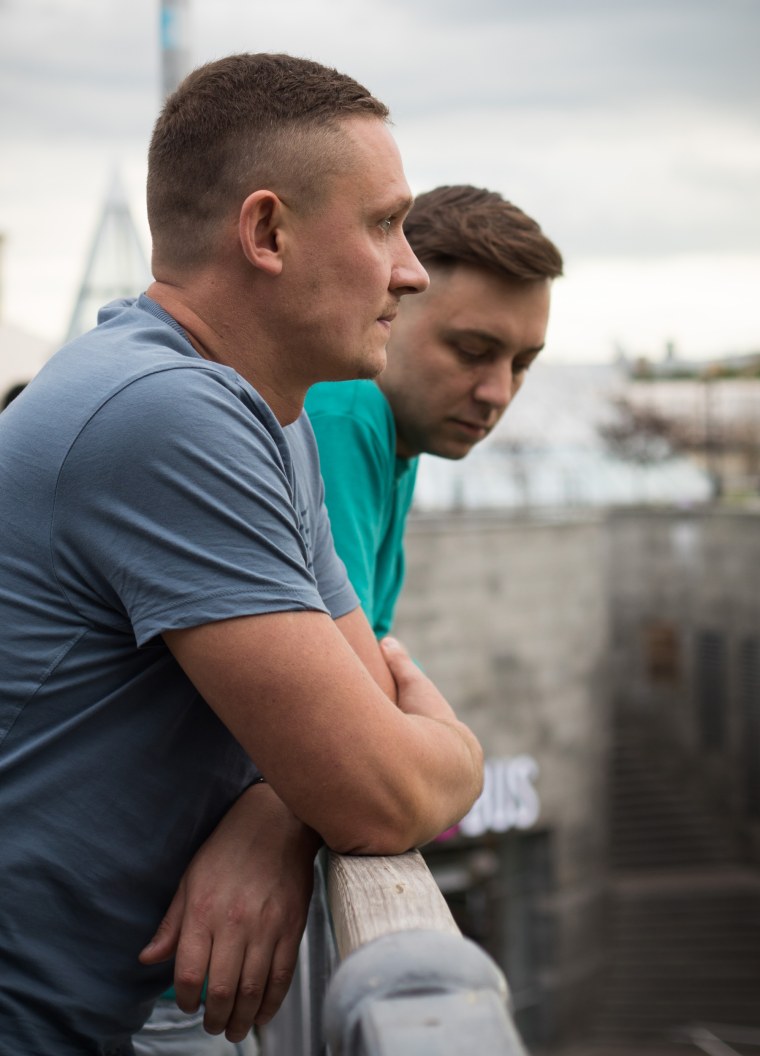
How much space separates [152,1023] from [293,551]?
1.09 m

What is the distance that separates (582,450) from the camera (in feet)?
105

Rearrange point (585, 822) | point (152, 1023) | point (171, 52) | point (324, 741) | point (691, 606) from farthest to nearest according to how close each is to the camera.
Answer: point (691, 606) → point (585, 822) → point (171, 52) → point (152, 1023) → point (324, 741)

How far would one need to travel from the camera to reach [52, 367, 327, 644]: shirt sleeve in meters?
1.35

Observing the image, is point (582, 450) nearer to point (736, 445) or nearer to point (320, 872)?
point (736, 445)

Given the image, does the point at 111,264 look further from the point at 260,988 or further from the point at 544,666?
the point at 260,988

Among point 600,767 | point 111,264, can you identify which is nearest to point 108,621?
point 111,264

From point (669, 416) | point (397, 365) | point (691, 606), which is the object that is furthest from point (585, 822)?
point (669, 416)

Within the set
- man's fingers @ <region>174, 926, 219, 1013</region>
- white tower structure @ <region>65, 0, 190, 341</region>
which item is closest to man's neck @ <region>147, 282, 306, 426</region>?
man's fingers @ <region>174, 926, 219, 1013</region>

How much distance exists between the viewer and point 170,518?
4.48ft

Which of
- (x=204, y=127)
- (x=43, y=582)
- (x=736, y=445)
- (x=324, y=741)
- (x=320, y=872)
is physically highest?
(x=204, y=127)

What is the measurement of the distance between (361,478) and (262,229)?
68 cm

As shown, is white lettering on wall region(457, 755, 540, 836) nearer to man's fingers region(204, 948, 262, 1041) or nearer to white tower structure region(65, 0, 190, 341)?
white tower structure region(65, 0, 190, 341)

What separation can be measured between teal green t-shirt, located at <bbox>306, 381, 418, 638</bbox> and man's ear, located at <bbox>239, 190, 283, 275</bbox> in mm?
621

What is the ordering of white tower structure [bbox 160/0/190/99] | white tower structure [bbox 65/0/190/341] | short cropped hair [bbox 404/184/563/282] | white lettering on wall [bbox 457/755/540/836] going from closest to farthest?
1. short cropped hair [bbox 404/184/563/282]
2. white tower structure [bbox 160/0/190/99]
3. white tower structure [bbox 65/0/190/341]
4. white lettering on wall [bbox 457/755/540/836]
